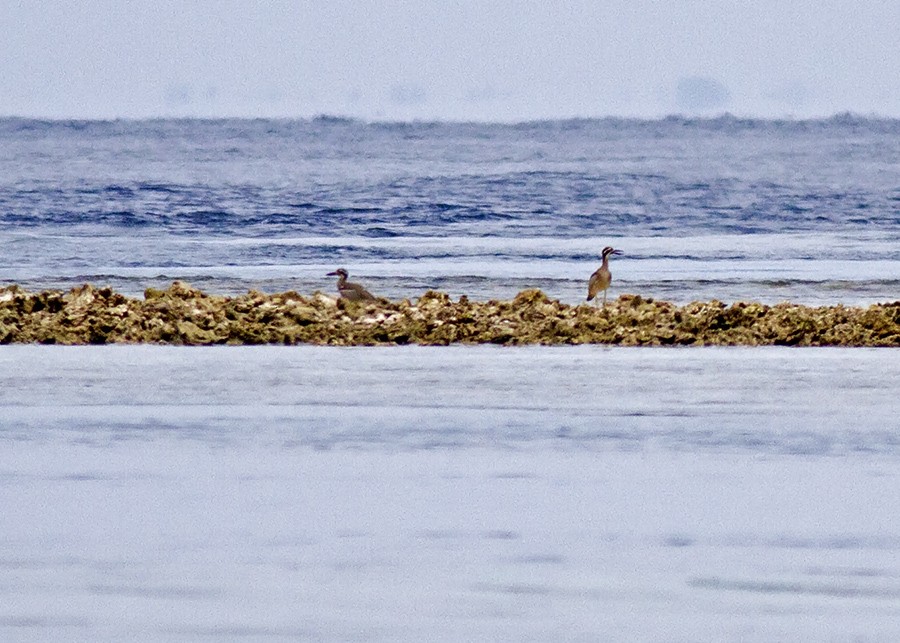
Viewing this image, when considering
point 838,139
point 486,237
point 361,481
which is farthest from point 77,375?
point 838,139

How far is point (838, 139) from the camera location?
99.2m

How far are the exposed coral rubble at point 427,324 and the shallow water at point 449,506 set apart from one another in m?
2.26

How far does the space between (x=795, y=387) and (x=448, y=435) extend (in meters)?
2.99

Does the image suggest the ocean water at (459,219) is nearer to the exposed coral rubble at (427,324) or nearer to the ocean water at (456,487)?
the ocean water at (456,487)

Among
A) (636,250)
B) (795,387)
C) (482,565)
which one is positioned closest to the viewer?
(482,565)

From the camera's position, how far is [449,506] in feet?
23.8

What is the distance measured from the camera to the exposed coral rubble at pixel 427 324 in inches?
553

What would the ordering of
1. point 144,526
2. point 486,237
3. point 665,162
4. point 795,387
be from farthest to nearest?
point 665,162
point 486,237
point 795,387
point 144,526

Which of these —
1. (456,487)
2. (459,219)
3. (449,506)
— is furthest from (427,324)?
(459,219)

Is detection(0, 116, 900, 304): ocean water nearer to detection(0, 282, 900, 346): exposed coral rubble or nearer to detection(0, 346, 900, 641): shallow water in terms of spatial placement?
detection(0, 282, 900, 346): exposed coral rubble

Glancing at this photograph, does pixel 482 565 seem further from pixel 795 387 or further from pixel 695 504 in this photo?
pixel 795 387

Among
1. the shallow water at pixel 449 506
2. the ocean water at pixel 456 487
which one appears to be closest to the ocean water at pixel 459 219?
the ocean water at pixel 456 487

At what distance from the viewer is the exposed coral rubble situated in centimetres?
1404

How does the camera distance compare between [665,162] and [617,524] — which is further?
[665,162]
